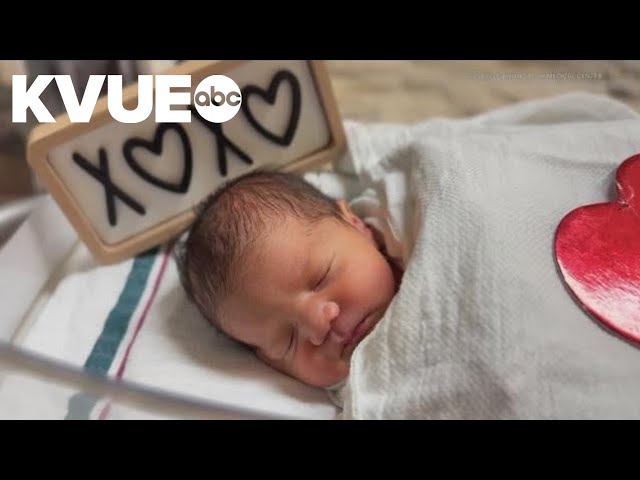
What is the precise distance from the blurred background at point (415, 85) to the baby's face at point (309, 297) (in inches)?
16.3

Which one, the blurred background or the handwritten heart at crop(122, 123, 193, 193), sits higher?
the handwritten heart at crop(122, 123, 193, 193)

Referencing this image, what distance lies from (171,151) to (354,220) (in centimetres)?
22

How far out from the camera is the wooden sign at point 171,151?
0.80m

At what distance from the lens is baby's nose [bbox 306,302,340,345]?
656mm

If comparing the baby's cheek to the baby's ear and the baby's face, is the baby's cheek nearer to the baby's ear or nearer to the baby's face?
the baby's face

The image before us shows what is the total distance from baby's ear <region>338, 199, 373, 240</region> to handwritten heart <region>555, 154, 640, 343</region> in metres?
0.21

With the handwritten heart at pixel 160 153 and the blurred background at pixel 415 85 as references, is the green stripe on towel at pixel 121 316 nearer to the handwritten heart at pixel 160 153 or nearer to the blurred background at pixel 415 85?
the handwritten heart at pixel 160 153

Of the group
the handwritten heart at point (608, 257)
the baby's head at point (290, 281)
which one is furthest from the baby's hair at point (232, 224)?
the handwritten heart at point (608, 257)

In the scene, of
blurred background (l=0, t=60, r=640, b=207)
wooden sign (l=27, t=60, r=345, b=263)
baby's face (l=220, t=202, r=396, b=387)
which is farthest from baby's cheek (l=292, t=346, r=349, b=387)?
blurred background (l=0, t=60, r=640, b=207)

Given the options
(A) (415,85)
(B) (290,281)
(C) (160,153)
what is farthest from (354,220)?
(A) (415,85)

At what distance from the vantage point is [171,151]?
0.83 meters
